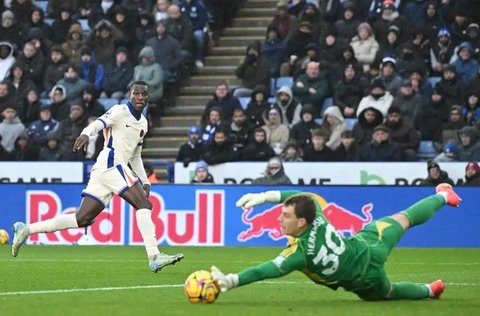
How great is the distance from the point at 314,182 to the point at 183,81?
21.5 feet

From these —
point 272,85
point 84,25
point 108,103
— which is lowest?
point 108,103

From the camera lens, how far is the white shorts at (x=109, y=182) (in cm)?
1591

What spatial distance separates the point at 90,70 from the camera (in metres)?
29.3

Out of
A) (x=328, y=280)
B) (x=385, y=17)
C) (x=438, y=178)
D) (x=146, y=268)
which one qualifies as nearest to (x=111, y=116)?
(x=146, y=268)

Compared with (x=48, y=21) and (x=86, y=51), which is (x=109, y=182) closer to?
(x=86, y=51)

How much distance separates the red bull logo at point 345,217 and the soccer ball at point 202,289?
12235 millimetres

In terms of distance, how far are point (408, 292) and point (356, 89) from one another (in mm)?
14932

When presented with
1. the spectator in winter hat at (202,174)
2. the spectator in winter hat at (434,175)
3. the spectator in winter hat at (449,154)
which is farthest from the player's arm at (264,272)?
the spectator in winter hat at (449,154)

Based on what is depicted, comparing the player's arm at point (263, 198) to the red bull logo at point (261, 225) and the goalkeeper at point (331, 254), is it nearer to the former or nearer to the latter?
the goalkeeper at point (331, 254)

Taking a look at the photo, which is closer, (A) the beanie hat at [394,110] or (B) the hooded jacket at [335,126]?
(A) the beanie hat at [394,110]

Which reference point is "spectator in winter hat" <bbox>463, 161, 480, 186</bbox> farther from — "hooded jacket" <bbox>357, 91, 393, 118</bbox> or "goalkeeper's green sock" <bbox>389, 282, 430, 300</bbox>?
"goalkeeper's green sock" <bbox>389, 282, 430, 300</bbox>

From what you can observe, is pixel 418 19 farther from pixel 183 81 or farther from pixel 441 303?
pixel 441 303

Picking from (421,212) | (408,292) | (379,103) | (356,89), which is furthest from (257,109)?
(408,292)

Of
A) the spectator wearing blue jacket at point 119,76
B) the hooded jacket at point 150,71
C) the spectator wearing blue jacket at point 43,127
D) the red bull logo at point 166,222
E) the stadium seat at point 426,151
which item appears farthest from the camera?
the spectator wearing blue jacket at point 119,76
